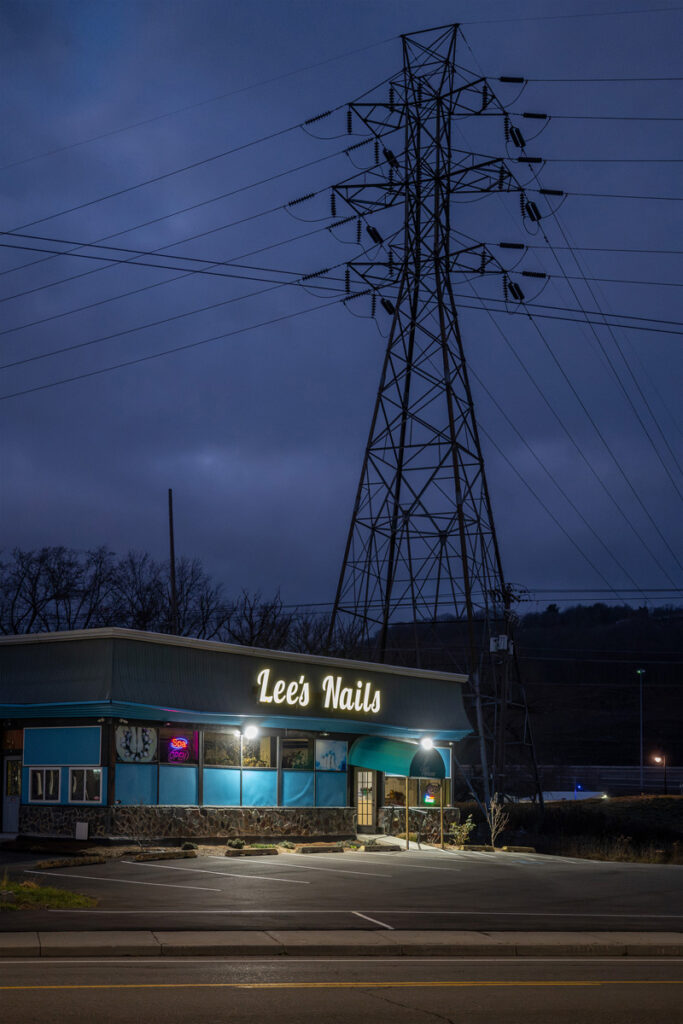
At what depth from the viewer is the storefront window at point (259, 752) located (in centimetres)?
3666

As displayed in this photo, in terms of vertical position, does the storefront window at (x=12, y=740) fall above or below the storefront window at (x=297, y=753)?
above

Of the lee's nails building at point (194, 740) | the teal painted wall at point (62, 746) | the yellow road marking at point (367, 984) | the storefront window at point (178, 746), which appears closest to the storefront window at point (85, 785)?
the lee's nails building at point (194, 740)

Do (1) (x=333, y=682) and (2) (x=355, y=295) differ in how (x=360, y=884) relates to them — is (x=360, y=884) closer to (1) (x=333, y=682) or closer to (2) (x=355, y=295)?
(1) (x=333, y=682)

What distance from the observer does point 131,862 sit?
2927cm

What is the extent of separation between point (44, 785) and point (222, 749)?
5.49m

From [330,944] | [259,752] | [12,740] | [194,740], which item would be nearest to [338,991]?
[330,944]

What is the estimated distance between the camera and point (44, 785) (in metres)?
33.6

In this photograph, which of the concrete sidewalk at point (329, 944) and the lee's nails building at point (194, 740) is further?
the lee's nails building at point (194, 740)

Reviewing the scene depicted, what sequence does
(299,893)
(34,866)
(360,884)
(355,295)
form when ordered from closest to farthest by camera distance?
1. (299,893)
2. (360,884)
3. (34,866)
4. (355,295)

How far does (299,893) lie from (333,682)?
1602cm

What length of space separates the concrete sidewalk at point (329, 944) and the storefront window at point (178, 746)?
17.3m

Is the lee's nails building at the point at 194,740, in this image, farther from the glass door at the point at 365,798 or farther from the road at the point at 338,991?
the road at the point at 338,991

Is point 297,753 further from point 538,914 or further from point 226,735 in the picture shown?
point 538,914

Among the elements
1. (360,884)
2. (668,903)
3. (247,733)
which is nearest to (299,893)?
(360,884)
